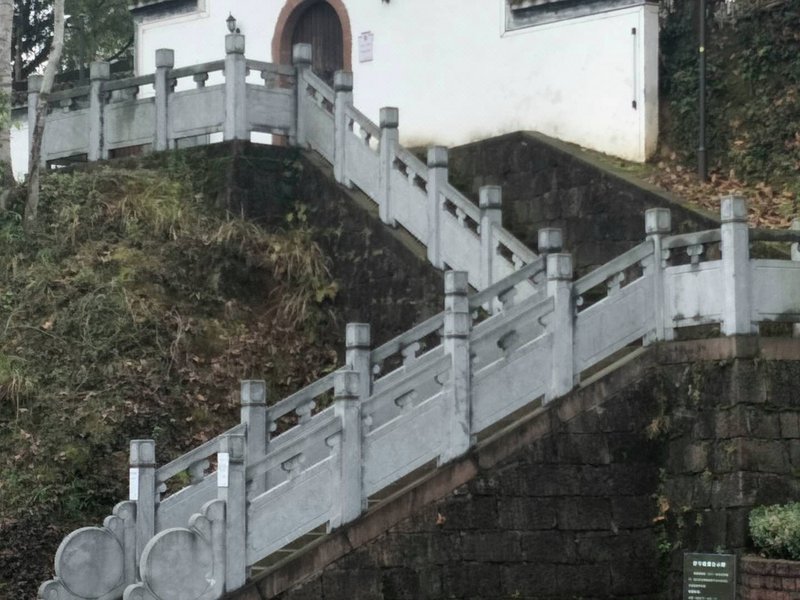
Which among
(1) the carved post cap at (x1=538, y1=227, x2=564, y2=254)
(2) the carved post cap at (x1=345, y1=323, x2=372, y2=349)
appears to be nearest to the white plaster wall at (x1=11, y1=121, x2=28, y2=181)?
(2) the carved post cap at (x1=345, y1=323, x2=372, y2=349)

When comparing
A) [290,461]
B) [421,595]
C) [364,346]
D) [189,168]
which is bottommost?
[421,595]

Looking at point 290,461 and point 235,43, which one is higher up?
point 235,43

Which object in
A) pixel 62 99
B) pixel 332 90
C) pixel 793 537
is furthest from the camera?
pixel 62 99

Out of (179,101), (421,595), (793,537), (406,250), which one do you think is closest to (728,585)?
(793,537)

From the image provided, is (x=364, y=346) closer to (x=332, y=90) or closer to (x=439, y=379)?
(x=439, y=379)

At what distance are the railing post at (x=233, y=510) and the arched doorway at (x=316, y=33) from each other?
11.2 metres

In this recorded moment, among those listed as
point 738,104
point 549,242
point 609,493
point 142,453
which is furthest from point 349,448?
point 738,104

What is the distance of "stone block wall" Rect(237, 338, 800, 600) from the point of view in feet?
56.0

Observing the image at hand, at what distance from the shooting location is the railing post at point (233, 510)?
1680cm

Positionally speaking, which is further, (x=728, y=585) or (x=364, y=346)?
(x=364, y=346)

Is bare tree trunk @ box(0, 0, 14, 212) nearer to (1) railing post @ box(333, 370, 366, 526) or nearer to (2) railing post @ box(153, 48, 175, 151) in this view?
(2) railing post @ box(153, 48, 175, 151)

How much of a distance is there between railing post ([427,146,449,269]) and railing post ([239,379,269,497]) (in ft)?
11.2

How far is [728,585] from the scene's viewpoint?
1719 cm

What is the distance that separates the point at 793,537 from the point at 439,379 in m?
3.41
